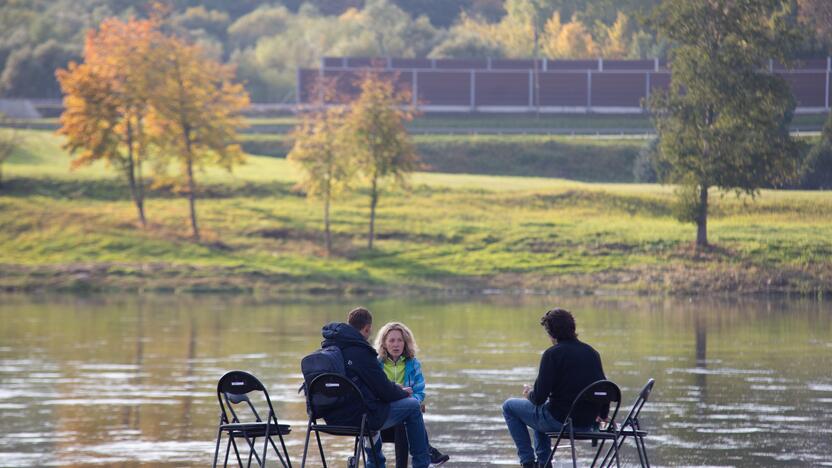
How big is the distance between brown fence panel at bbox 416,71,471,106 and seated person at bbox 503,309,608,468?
86124 mm

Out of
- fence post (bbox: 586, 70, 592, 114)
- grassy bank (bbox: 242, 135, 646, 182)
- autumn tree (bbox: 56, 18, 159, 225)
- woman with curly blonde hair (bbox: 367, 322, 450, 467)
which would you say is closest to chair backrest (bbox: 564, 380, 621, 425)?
woman with curly blonde hair (bbox: 367, 322, 450, 467)

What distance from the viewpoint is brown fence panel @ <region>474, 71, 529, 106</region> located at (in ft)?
321

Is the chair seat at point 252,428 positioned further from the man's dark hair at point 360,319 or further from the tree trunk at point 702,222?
the tree trunk at point 702,222

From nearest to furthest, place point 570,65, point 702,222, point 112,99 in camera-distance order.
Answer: point 702,222
point 112,99
point 570,65

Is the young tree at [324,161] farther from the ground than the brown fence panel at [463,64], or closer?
closer

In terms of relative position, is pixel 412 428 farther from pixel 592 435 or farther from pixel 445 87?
pixel 445 87

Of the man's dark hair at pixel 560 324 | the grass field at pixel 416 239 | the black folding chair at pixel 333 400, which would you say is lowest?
the grass field at pixel 416 239

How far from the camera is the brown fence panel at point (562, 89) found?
97.0m

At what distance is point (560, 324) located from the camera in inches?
471

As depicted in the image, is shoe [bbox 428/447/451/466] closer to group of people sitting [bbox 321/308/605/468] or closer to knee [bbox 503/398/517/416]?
group of people sitting [bbox 321/308/605/468]

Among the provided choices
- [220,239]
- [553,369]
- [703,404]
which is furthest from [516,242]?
[553,369]

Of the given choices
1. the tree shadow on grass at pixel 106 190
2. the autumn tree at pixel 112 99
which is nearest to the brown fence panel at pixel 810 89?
the tree shadow on grass at pixel 106 190

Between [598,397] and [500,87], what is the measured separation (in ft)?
287

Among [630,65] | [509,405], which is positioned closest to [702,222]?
[509,405]
